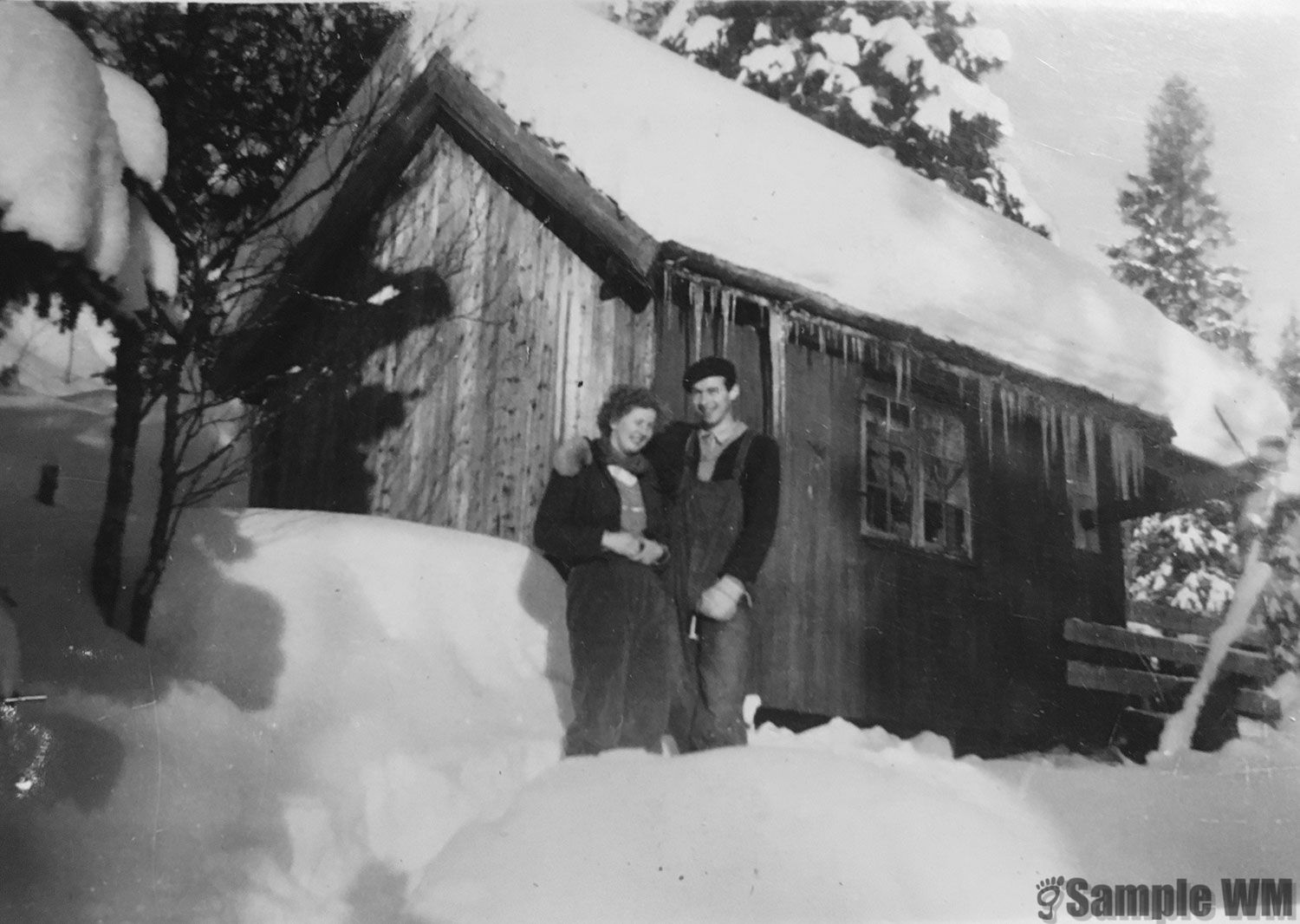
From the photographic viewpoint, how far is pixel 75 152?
3.88 metres

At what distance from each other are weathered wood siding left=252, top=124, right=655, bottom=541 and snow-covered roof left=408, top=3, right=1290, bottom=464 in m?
0.47

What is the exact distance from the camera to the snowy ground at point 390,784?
3.70m

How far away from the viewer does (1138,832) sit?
4.39 meters

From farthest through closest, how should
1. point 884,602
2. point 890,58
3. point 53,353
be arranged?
point 890,58, point 884,602, point 53,353

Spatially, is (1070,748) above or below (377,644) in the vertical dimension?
below

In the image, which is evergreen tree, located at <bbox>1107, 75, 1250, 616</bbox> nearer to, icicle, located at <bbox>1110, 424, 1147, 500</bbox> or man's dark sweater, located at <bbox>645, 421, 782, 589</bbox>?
icicle, located at <bbox>1110, 424, 1147, 500</bbox>

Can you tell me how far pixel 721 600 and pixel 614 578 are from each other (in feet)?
1.55

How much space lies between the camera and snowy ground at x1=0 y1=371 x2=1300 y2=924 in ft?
12.1

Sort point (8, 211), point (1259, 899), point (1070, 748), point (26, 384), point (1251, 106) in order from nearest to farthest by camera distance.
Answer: point (8, 211)
point (26, 384)
point (1259, 899)
point (1070, 748)
point (1251, 106)

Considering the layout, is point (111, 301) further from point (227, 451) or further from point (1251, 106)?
point (1251, 106)

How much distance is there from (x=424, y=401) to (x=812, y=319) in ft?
5.94

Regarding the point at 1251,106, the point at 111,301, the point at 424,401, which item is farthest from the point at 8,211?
the point at 1251,106

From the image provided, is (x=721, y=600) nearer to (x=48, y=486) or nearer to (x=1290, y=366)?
(x=48, y=486)

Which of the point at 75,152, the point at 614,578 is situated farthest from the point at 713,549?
the point at 75,152
